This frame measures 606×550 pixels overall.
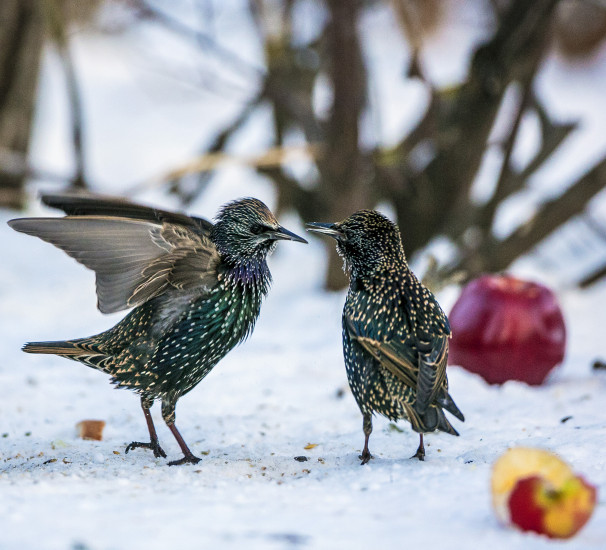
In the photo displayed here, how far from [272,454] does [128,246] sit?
85 centimetres

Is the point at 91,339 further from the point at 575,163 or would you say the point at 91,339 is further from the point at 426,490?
the point at 575,163

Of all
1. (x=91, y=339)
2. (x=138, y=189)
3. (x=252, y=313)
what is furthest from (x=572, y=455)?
(x=138, y=189)

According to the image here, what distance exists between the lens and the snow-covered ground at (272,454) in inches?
80.7

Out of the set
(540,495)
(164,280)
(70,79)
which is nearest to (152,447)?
(164,280)

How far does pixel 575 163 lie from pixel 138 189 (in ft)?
19.8

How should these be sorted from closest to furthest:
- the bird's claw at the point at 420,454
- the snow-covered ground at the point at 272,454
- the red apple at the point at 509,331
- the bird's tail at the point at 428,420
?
the snow-covered ground at the point at 272,454
the bird's tail at the point at 428,420
the bird's claw at the point at 420,454
the red apple at the point at 509,331

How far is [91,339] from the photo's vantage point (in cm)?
316

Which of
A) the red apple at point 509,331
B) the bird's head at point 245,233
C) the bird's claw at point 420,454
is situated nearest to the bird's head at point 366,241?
the bird's head at point 245,233

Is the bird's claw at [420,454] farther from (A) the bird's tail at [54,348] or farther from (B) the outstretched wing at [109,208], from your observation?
(A) the bird's tail at [54,348]

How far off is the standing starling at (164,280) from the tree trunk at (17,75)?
180 inches

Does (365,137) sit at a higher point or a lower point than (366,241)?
higher

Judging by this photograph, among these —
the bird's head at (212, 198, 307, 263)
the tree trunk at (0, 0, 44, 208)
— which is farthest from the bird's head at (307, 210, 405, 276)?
the tree trunk at (0, 0, 44, 208)

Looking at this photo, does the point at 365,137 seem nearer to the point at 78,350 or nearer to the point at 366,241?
the point at 366,241

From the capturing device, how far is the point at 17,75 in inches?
299
